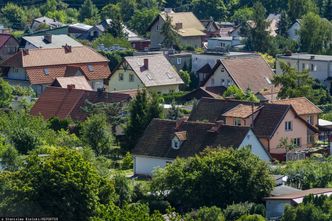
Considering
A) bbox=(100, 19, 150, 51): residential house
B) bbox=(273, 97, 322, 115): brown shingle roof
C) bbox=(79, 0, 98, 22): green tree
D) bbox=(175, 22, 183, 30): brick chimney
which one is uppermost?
bbox=(273, 97, 322, 115): brown shingle roof

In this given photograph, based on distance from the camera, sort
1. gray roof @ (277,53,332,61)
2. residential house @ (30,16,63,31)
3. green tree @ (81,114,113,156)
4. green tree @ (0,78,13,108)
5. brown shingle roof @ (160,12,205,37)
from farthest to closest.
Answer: residential house @ (30,16,63,31) < brown shingle roof @ (160,12,205,37) < gray roof @ (277,53,332,61) < green tree @ (0,78,13,108) < green tree @ (81,114,113,156)

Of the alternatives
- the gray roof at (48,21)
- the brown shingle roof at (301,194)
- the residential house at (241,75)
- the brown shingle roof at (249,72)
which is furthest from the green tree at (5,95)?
the gray roof at (48,21)

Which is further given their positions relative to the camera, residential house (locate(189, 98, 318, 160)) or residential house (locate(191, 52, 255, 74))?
residential house (locate(191, 52, 255, 74))

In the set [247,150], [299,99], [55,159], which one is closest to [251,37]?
[299,99]

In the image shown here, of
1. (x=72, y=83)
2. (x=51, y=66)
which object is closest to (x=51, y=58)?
(x=51, y=66)

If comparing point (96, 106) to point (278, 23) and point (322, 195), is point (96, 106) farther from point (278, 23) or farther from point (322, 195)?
point (278, 23)

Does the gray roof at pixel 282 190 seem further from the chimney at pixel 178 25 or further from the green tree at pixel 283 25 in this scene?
the green tree at pixel 283 25

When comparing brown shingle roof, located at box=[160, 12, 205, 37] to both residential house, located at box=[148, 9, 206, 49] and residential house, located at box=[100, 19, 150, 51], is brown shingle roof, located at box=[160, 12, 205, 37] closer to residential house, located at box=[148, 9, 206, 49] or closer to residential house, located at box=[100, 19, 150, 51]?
residential house, located at box=[148, 9, 206, 49]

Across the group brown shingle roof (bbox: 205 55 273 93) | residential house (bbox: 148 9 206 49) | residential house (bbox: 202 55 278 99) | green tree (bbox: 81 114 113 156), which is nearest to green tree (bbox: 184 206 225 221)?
green tree (bbox: 81 114 113 156)
